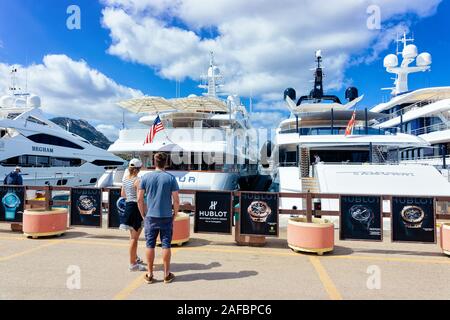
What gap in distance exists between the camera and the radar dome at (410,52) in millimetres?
41406

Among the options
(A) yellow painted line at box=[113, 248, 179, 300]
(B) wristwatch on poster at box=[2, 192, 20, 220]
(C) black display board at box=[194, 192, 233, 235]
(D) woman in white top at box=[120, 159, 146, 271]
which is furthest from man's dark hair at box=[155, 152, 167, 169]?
(B) wristwatch on poster at box=[2, 192, 20, 220]

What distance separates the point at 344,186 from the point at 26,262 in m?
10.5

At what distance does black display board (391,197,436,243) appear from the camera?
5.92 metres

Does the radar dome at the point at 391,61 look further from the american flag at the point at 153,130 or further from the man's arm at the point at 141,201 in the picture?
the man's arm at the point at 141,201

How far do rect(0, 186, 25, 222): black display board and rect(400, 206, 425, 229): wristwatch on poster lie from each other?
870 cm

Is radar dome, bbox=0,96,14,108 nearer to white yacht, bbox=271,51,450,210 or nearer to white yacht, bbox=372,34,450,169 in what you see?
white yacht, bbox=271,51,450,210

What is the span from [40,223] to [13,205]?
128 cm

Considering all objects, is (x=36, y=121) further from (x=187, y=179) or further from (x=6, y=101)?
(x=187, y=179)

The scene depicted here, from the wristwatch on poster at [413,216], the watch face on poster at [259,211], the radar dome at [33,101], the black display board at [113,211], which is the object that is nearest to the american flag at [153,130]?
the black display board at [113,211]

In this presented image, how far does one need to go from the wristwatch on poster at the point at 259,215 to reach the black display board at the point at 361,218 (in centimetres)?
154

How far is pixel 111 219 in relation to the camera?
709 centimetres

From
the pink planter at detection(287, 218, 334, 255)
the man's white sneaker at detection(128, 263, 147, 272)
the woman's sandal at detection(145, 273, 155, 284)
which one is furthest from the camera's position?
the pink planter at detection(287, 218, 334, 255)
